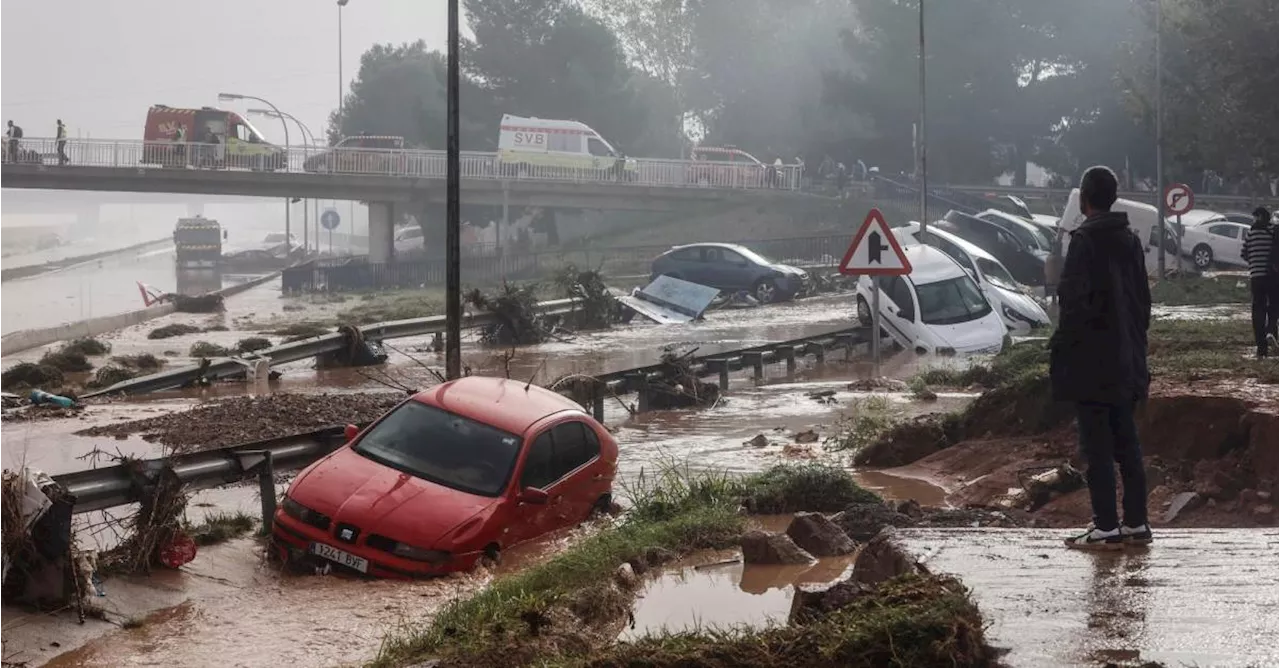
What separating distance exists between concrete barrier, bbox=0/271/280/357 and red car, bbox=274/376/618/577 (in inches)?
790

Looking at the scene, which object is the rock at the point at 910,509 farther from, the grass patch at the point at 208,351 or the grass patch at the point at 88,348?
the grass patch at the point at 88,348

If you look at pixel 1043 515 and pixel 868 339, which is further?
pixel 868 339

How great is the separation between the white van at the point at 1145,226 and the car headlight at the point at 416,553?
59.8 feet

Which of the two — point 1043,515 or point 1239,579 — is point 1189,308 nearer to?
point 1043,515

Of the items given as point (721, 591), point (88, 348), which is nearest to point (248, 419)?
point (721, 591)

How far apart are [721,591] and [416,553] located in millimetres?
2358

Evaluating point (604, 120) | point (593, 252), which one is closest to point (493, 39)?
point (604, 120)

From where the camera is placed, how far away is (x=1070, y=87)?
66.6 metres

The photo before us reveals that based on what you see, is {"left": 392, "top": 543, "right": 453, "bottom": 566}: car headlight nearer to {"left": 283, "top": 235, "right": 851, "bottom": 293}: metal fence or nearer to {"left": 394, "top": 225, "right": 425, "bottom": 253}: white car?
{"left": 283, "top": 235, "right": 851, "bottom": 293}: metal fence

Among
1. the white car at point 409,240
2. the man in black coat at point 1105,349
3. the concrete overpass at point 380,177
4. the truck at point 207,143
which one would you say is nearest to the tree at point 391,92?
the white car at point 409,240

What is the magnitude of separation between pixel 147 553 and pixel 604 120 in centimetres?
7082

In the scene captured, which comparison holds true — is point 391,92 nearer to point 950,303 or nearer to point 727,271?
point 727,271

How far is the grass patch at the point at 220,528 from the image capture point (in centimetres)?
1140

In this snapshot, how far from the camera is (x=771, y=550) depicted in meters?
9.32
